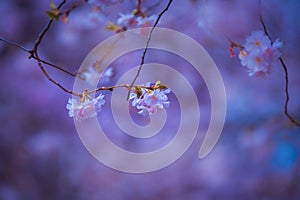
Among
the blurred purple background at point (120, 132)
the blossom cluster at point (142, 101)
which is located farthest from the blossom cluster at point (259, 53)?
the blurred purple background at point (120, 132)

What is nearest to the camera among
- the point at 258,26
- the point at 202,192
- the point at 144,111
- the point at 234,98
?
the point at 144,111

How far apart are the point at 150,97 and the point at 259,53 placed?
0.21 meters

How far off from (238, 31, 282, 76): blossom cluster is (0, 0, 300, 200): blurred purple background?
109 cm

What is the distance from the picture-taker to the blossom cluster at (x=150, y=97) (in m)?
0.68

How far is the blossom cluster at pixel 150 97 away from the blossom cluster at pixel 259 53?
0.54 feet

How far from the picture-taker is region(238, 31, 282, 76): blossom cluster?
74cm

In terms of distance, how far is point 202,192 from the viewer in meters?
2.07

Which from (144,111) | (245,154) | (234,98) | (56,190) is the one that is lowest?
(144,111)

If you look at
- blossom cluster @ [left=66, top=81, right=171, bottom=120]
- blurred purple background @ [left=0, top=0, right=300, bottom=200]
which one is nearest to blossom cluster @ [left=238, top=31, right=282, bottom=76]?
blossom cluster @ [left=66, top=81, right=171, bottom=120]

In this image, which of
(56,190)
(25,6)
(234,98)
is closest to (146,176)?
(56,190)

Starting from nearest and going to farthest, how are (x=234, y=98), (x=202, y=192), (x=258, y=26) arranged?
(x=258, y=26) < (x=234, y=98) < (x=202, y=192)

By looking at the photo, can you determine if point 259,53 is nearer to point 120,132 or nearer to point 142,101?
point 142,101

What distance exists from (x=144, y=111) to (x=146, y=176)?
1.46 m

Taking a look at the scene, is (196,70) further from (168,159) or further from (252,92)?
(168,159)
